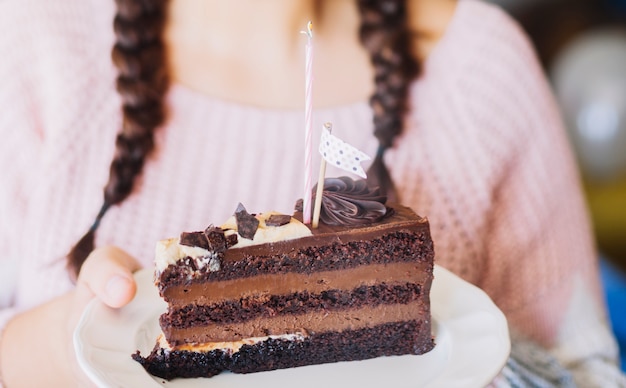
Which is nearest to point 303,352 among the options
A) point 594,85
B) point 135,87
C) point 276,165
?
point 276,165

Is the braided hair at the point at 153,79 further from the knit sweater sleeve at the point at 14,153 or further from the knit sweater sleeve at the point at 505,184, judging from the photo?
the knit sweater sleeve at the point at 14,153

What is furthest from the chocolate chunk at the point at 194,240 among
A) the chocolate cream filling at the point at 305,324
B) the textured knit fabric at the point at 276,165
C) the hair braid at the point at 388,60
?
the hair braid at the point at 388,60

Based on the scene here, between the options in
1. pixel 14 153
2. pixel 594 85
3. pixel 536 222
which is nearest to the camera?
pixel 14 153

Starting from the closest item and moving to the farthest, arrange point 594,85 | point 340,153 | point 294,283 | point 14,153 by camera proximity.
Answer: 1. point 340,153
2. point 294,283
3. point 14,153
4. point 594,85

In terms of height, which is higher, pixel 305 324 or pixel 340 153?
pixel 340 153

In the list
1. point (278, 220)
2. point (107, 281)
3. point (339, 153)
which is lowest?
point (107, 281)

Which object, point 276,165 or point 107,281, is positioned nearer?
point 107,281

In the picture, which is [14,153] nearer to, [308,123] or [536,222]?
[308,123]

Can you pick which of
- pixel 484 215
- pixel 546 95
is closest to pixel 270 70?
pixel 484 215
